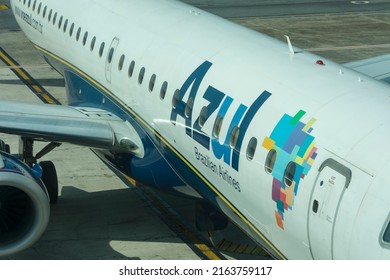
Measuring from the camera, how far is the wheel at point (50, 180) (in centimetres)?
1880

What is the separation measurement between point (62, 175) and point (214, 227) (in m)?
5.79

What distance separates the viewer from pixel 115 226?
1769 centimetres

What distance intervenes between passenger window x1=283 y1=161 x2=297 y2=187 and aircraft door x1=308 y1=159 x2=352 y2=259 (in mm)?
594

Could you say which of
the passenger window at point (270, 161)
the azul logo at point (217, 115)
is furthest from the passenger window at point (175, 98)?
the passenger window at point (270, 161)

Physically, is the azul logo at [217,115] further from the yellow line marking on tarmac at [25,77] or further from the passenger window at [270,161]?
the yellow line marking on tarmac at [25,77]

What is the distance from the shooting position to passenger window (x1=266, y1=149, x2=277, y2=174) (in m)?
12.3

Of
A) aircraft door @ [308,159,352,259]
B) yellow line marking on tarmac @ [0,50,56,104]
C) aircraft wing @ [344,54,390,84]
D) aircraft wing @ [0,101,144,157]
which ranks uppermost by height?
aircraft wing @ [344,54,390,84]

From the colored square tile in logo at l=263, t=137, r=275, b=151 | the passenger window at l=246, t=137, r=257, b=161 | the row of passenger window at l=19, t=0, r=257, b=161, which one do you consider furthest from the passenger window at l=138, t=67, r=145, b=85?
the colored square tile in logo at l=263, t=137, r=275, b=151

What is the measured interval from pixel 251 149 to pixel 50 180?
7221 millimetres

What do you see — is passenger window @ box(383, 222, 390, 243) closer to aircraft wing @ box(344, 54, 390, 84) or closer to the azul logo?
the azul logo

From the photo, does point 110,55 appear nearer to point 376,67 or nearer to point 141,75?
point 141,75

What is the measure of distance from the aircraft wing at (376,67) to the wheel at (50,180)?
6.91m

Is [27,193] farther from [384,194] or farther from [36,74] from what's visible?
[36,74]

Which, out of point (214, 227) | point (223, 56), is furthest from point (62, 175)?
point (223, 56)
